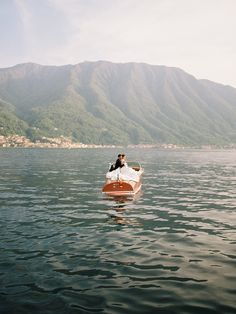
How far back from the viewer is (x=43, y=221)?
23.6 metres

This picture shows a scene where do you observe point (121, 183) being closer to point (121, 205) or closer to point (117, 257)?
point (121, 205)

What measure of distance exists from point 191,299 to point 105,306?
114 inches

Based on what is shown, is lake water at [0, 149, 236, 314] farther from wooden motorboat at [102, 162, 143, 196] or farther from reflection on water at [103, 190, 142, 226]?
wooden motorboat at [102, 162, 143, 196]

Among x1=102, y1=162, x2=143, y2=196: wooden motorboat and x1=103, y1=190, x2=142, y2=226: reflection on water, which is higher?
x1=102, y1=162, x2=143, y2=196: wooden motorboat

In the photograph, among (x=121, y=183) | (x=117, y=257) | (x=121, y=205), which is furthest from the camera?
(x=121, y=183)

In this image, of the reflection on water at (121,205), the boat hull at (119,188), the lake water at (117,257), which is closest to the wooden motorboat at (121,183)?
the boat hull at (119,188)

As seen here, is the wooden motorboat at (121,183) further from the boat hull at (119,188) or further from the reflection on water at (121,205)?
the reflection on water at (121,205)

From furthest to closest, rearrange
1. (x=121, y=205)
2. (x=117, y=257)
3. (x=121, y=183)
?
1. (x=121, y=183)
2. (x=121, y=205)
3. (x=117, y=257)

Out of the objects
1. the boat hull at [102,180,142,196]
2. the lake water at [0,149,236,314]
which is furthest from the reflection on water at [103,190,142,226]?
the boat hull at [102,180,142,196]

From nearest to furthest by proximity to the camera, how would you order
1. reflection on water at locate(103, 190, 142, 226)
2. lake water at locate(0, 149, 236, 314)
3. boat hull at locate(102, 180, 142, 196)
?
1. lake water at locate(0, 149, 236, 314)
2. reflection on water at locate(103, 190, 142, 226)
3. boat hull at locate(102, 180, 142, 196)

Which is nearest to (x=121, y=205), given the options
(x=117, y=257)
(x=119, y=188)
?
(x=119, y=188)

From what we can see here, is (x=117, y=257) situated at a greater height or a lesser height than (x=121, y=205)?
lesser

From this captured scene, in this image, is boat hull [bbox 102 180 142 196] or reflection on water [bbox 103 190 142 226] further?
boat hull [bbox 102 180 142 196]

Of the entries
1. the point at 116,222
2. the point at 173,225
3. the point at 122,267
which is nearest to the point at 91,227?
the point at 116,222
